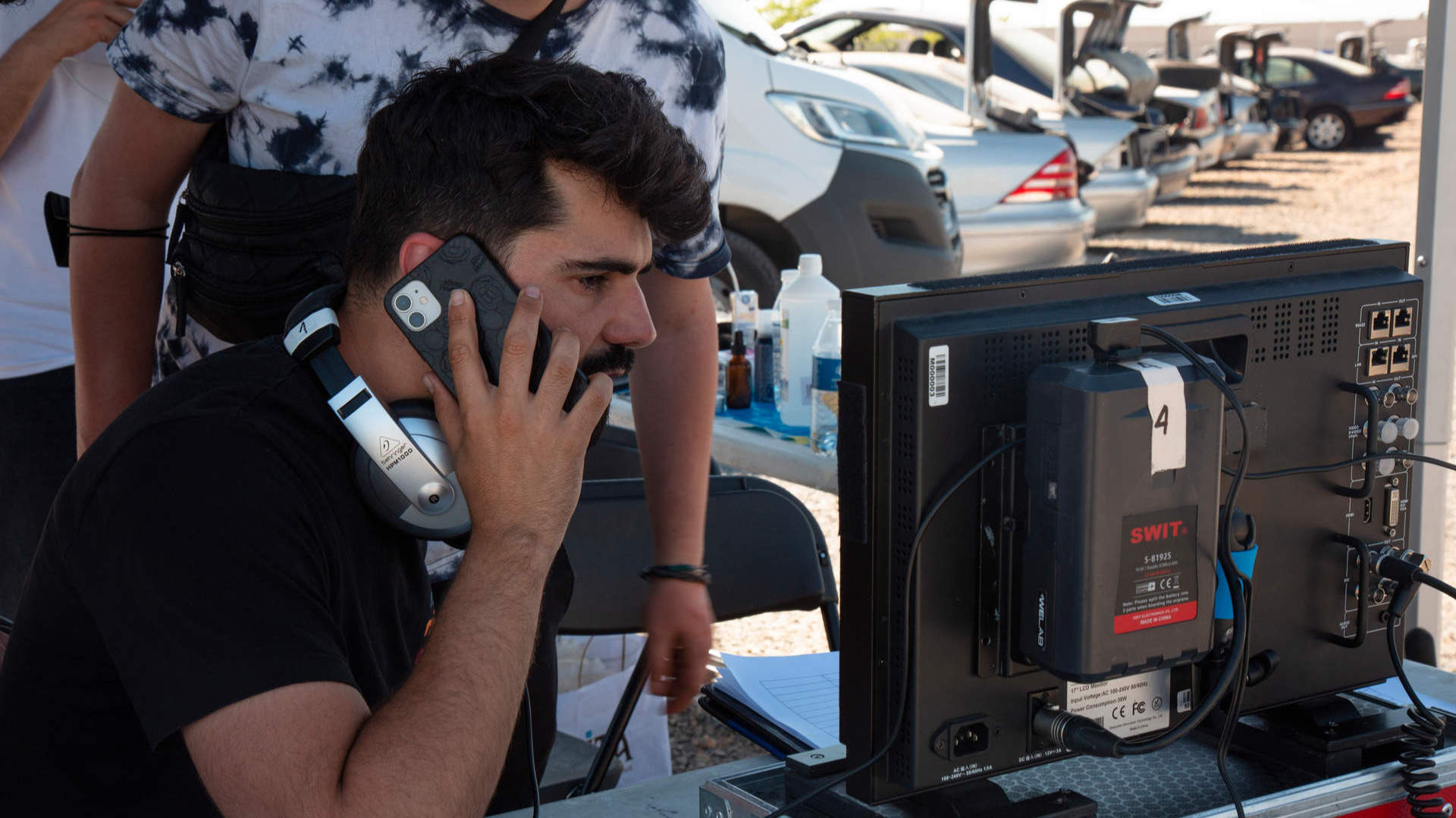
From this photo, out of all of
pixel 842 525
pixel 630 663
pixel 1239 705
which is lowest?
pixel 630 663

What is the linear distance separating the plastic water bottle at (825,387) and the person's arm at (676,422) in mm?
786

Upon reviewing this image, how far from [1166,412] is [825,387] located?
1875mm

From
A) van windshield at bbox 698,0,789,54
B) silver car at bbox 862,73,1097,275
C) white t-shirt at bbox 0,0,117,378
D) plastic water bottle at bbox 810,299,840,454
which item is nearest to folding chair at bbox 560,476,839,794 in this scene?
plastic water bottle at bbox 810,299,840,454

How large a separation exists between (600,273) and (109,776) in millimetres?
650


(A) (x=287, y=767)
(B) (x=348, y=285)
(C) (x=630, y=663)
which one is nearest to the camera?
(A) (x=287, y=767)

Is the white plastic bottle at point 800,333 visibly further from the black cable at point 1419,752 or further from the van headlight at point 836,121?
the van headlight at point 836,121

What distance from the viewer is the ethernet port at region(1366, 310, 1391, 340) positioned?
Answer: 1.38 meters

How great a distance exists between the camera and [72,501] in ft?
4.03

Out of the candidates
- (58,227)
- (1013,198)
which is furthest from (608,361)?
(1013,198)

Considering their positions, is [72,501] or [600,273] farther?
[600,273]

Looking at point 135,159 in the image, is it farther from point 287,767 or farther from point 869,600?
point 869,600

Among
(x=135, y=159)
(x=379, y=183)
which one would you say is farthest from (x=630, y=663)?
(x=379, y=183)

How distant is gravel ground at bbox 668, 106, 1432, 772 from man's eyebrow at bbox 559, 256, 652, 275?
7.71ft

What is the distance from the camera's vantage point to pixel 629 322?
1.49 metres
